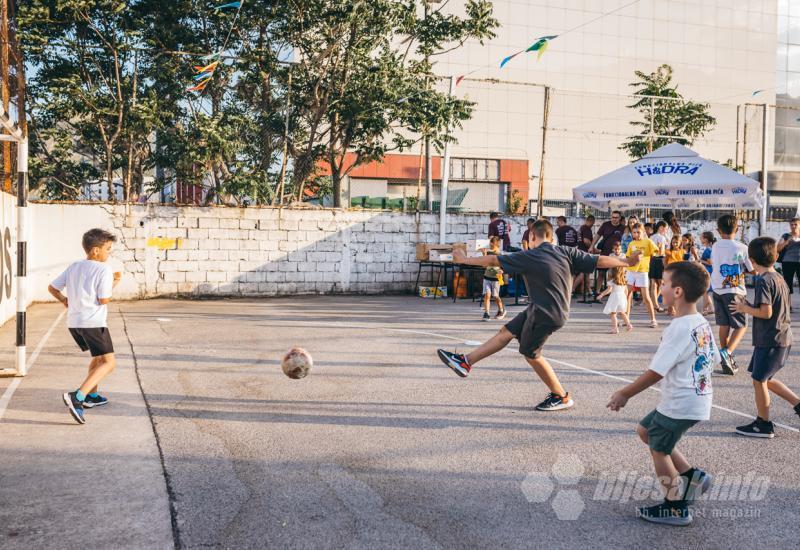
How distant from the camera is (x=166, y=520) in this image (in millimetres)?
4070

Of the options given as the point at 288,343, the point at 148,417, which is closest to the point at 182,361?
the point at 288,343

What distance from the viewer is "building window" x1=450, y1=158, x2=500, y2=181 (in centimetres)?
3269

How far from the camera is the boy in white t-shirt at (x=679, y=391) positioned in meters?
4.10

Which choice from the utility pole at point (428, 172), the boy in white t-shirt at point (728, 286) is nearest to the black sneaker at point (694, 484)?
the boy in white t-shirt at point (728, 286)

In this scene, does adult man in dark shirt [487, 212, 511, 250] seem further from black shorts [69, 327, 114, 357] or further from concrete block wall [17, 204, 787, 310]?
black shorts [69, 327, 114, 357]

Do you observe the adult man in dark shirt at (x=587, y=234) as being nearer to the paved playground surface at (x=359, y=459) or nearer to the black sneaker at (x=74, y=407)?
the paved playground surface at (x=359, y=459)

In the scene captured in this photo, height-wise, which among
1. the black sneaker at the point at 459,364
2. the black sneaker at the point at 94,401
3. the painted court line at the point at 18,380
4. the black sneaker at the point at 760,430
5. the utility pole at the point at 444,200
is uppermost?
the utility pole at the point at 444,200

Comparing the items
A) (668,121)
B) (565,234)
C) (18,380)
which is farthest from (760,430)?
(668,121)

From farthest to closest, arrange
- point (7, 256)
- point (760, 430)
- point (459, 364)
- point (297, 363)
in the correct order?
point (7, 256)
point (459, 364)
point (297, 363)
point (760, 430)

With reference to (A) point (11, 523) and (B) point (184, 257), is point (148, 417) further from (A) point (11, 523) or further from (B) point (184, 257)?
(B) point (184, 257)

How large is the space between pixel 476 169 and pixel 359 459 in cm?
3005

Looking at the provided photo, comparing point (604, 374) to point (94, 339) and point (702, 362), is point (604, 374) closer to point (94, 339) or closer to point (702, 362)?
point (702, 362)

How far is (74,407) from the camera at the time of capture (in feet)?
19.8

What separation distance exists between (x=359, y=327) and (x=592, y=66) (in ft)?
110
